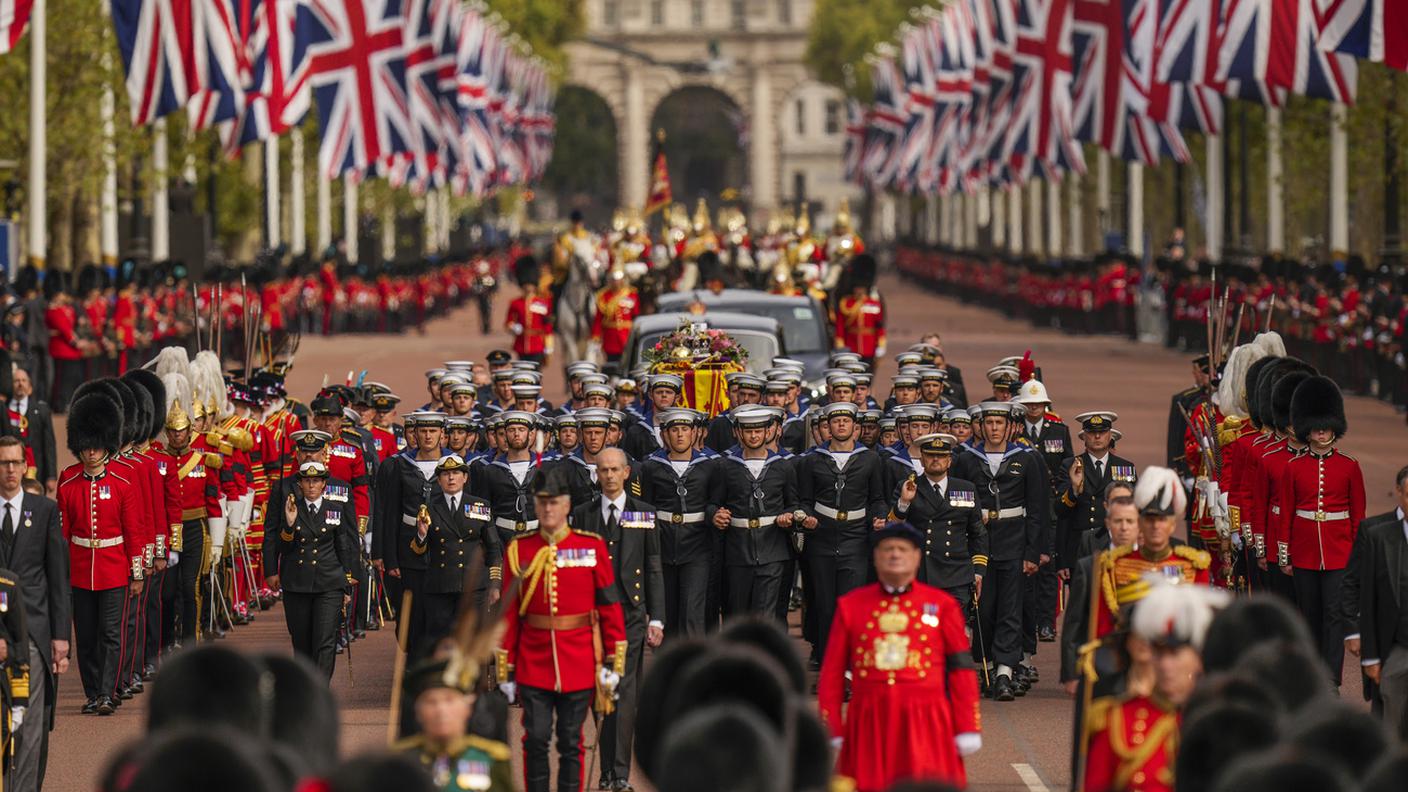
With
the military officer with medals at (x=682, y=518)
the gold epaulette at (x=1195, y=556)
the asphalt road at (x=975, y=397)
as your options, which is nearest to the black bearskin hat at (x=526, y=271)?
the asphalt road at (x=975, y=397)

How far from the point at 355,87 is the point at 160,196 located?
18.7 feet

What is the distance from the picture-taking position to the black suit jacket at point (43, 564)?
13.6 m

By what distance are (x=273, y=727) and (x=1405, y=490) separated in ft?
20.0

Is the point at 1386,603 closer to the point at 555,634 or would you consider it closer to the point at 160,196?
the point at 555,634

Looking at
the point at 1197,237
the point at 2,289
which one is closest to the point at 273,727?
the point at 2,289

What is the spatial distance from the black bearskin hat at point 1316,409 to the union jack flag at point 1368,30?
466 inches

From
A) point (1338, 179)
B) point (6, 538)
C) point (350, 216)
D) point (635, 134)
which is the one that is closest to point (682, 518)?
point (6, 538)

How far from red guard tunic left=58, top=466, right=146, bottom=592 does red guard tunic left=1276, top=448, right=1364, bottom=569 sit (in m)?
6.03

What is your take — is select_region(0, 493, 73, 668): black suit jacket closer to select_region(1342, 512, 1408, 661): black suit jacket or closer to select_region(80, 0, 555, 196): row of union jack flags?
select_region(1342, 512, 1408, 661): black suit jacket

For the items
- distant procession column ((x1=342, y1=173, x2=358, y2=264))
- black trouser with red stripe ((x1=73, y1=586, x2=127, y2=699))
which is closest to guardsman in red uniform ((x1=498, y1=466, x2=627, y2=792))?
black trouser with red stripe ((x1=73, y1=586, x2=127, y2=699))

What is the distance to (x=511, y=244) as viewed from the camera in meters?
95.8

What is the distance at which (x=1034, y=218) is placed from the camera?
72062 mm

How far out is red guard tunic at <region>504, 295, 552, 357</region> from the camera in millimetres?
33844

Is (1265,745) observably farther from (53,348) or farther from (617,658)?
(53,348)
